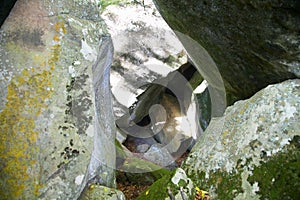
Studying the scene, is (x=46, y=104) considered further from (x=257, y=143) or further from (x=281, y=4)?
(x=281, y=4)

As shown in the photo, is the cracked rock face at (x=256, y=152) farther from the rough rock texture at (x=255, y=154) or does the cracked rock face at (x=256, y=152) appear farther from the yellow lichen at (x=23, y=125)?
the yellow lichen at (x=23, y=125)

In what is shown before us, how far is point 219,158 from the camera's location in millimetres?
3887

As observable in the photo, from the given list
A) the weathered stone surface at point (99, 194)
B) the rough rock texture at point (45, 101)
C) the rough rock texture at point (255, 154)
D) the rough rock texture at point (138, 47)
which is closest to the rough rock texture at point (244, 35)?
the rough rock texture at point (255, 154)

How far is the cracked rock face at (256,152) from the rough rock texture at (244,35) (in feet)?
1.57

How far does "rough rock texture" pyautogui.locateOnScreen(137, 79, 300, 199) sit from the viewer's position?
11.0 feet

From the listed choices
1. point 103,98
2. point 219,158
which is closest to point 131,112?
point 103,98

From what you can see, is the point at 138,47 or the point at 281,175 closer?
the point at 281,175

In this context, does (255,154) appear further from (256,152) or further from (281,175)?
(281,175)

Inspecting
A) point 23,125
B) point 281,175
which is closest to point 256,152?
point 281,175

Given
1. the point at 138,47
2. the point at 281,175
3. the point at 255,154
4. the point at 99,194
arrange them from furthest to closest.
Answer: the point at 138,47 → the point at 99,194 → the point at 255,154 → the point at 281,175

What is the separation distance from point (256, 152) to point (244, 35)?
1.71m

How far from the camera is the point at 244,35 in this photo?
4.40m

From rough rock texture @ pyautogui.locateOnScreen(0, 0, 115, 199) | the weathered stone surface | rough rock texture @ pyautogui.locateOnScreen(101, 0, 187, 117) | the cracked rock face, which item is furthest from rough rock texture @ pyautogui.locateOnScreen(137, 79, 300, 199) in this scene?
rough rock texture @ pyautogui.locateOnScreen(101, 0, 187, 117)

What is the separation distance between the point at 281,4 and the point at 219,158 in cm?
198
